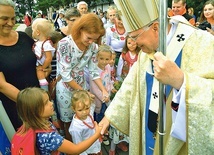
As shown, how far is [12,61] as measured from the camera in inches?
96.9

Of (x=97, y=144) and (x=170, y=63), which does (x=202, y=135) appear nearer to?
(x=170, y=63)

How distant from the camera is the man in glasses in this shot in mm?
1534

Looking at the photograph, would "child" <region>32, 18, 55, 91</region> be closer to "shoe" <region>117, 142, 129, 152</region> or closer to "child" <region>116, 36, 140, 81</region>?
"child" <region>116, 36, 140, 81</region>

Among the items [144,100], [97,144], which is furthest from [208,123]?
[97,144]

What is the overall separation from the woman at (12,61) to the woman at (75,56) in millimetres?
416

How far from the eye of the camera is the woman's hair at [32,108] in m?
2.04

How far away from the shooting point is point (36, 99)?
2074 millimetres

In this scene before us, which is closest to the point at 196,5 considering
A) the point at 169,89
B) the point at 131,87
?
the point at 131,87

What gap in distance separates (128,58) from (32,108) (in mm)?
2629

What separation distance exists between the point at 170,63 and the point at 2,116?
1.47 meters

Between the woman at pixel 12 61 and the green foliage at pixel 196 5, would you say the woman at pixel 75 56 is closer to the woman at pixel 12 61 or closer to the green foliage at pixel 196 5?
the woman at pixel 12 61

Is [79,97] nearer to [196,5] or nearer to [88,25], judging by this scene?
[88,25]

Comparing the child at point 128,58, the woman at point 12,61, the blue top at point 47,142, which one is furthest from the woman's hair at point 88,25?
the child at point 128,58

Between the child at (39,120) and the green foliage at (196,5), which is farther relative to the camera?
the green foliage at (196,5)
